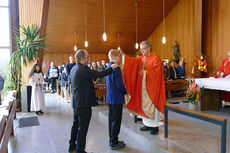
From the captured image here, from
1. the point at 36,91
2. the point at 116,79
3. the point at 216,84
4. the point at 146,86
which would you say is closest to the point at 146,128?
the point at 146,86

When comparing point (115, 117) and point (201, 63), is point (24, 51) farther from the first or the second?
point (201, 63)

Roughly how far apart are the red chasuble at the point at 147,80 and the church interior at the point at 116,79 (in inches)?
0.7

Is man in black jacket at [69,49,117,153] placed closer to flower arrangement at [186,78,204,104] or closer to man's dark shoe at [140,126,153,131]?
man's dark shoe at [140,126,153,131]

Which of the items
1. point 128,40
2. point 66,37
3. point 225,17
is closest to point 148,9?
point 128,40

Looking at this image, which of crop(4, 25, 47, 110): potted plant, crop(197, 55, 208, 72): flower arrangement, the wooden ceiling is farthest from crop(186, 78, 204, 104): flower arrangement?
the wooden ceiling

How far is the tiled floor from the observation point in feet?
8.98

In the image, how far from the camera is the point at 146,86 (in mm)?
3250

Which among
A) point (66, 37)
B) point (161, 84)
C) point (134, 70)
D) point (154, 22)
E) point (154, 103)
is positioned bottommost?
point (154, 103)

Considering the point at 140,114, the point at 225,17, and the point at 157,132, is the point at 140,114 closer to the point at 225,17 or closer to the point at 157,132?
the point at 157,132

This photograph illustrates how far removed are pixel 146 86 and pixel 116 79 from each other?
77cm

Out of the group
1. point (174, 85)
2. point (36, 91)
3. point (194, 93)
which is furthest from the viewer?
point (174, 85)

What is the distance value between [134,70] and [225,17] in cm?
740

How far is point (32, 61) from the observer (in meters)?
5.74

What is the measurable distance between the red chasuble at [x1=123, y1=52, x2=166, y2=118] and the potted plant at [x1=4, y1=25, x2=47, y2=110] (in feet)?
11.6
